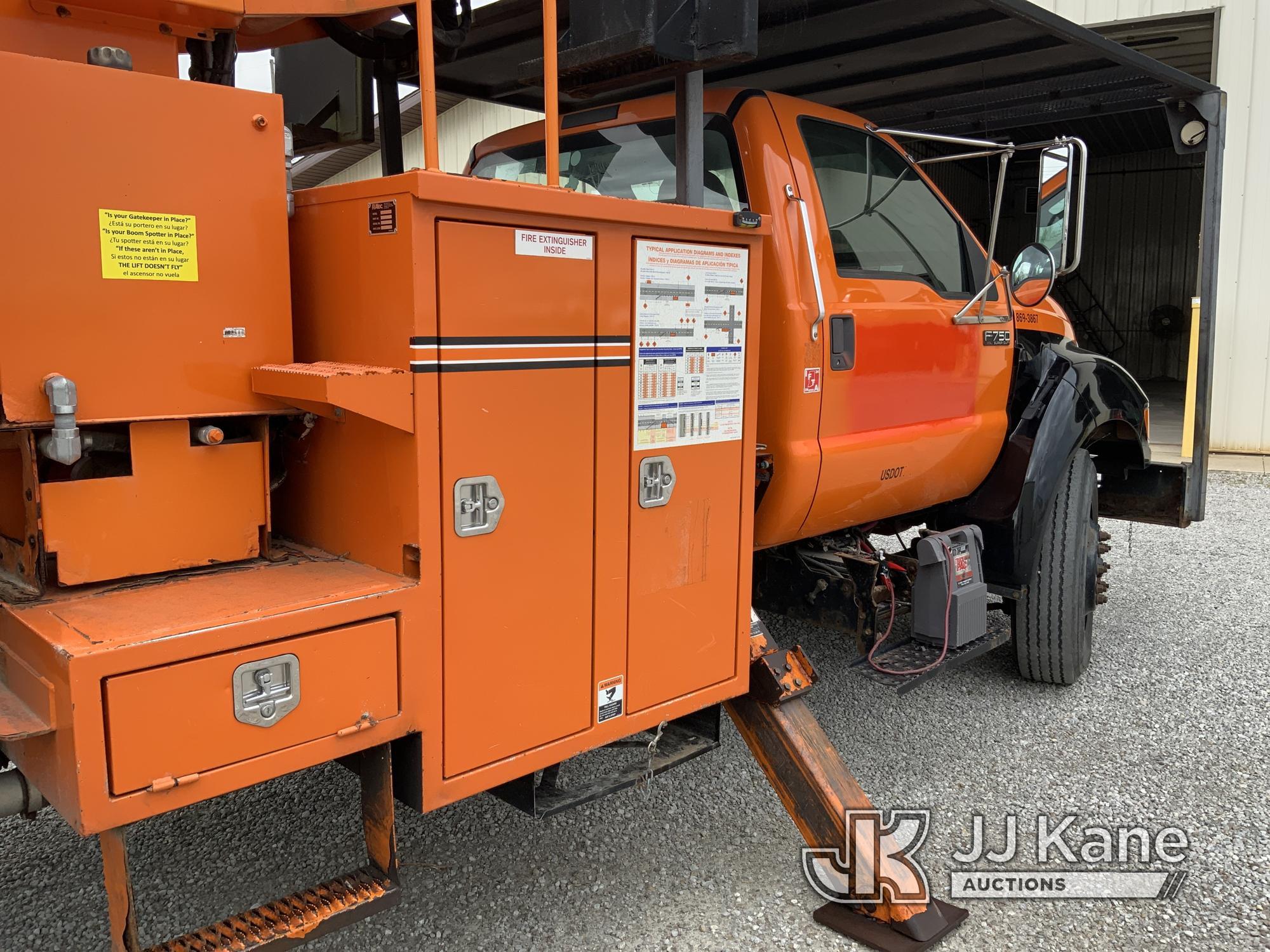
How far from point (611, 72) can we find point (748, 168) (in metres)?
0.66

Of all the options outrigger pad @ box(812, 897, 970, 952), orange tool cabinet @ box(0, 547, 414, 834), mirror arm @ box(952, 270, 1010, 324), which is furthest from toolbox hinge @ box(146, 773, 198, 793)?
mirror arm @ box(952, 270, 1010, 324)

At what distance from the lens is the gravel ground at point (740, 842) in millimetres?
2758

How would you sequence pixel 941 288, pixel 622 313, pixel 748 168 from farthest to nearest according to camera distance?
1. pixel 941 288
2. pixel 748 168
3. pixel 622 313

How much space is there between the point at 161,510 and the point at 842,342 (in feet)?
6.53

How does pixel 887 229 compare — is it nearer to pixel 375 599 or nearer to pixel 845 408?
pixel 845 408

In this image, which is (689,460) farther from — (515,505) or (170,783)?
(170,783)

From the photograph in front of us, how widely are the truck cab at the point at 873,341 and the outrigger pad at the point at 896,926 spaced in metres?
1.03

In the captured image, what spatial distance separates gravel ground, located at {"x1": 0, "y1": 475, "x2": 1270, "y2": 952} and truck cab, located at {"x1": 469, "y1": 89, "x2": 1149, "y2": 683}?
57 centimetres

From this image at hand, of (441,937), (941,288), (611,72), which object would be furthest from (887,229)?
(441,937)

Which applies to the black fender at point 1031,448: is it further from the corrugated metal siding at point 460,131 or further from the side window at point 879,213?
the corrugated metal siding at point 460,131

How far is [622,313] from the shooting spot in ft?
7.70

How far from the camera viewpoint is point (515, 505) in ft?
7.18

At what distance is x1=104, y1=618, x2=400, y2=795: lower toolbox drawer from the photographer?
5.52 ft

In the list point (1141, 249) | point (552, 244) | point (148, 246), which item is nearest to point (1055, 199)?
point (552, 244)
